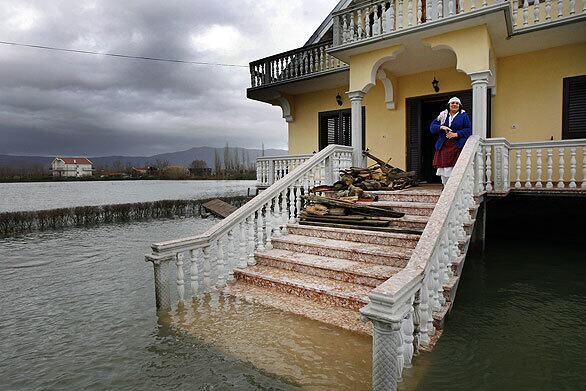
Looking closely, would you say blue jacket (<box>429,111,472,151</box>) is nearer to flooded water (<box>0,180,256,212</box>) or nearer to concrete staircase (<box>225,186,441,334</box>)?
concrete staircase (<box>225,186,441,334</box>)

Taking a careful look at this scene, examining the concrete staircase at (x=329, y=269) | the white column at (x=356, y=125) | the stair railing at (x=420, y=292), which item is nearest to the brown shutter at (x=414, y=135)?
the white column at (x=356, y=125)

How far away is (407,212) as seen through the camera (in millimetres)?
6105

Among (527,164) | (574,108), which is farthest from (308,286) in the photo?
(574,108)

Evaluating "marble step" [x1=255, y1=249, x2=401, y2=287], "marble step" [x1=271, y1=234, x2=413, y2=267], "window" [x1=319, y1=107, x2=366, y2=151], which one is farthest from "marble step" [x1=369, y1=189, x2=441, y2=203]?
"window" [x1=319, y1=107, x2=366, y2=151]

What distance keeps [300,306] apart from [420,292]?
173 centimetres

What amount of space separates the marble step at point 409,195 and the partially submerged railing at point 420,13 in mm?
3545

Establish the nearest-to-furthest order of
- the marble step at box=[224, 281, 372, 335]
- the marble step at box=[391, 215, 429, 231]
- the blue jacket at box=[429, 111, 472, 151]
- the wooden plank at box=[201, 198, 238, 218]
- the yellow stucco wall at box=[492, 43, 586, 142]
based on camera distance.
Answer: the marble step at box=[224, 281, 372, 335] < the marble step at box=[391, 215, 429, 231] < the blue jacket at box=[429, 111, 472, 151] < the yellow stucco wall at box=[492, 43, 586, 142] < the wooden plank at box=[201, 198, 238, 218]

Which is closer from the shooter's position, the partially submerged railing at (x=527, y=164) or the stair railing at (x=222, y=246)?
the stair railing at (x=222, y=246)

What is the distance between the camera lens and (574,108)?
809 cm

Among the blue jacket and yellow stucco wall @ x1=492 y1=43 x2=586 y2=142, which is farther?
yellow stucco wall @ x1=492 y1=43 x2=586 y2=142

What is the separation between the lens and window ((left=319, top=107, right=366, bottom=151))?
11.7 metres

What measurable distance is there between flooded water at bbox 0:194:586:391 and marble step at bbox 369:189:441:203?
1.50 meters

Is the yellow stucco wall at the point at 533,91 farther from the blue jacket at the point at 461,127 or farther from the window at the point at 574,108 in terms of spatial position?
the blue jacket at the point at 461,127

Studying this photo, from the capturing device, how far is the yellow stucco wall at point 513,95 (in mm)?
8211
